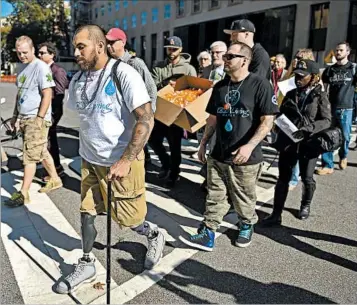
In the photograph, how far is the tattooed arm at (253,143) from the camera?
3.04 meters

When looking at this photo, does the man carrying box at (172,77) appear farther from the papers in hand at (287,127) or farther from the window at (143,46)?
the window at (143,46)

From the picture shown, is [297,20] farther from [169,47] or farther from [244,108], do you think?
[244,108]

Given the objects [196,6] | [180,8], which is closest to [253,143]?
[196,6]

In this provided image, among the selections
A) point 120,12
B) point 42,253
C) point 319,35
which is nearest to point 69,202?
point 42,253

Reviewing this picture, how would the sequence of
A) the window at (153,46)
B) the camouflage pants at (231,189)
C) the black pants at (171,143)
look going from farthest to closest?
the window at (153,46), the black pants at (171,143), the camouflage pants at (231,189)

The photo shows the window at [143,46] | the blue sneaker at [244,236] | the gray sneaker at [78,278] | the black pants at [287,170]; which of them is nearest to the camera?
the gray sneaker at [78,278]

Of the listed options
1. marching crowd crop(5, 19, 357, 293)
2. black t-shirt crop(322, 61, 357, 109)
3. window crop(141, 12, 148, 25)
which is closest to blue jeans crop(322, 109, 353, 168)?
black t-shirt crop(322, 61, 357, 109)

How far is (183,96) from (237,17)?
27.5 meters

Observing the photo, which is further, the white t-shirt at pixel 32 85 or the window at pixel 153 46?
the window at pixel 153 46

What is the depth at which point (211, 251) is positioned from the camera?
11.0ft

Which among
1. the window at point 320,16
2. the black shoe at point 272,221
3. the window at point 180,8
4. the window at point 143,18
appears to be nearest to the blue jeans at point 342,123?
the black shoe at point 272,221

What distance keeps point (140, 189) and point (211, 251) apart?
1.04 m

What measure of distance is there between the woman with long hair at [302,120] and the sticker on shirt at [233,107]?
89 cm

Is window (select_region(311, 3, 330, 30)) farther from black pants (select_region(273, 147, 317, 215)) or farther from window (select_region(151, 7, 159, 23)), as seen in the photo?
window (select_region(151, 7, 159, 23))
